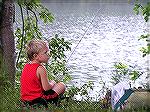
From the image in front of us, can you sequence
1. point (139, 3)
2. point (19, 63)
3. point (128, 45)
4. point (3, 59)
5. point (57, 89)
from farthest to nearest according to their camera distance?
point (128, 45) < point (19, 63) < point (3, 59) < point (139, 3) < point (57, 89)

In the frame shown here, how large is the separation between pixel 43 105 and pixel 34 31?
363cm

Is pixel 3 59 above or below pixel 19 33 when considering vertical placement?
below

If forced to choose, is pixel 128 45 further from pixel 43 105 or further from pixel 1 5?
pixel 43 105

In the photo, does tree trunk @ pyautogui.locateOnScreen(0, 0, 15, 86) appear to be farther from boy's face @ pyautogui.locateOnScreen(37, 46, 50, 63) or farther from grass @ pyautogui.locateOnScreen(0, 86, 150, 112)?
boy's face @ pyautogui.locateOnScreen(37, 46, 50, 63)

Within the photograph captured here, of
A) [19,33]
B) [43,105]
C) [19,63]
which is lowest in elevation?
[43,105]

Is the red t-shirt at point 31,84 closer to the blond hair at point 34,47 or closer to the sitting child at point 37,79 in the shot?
the sitting child at point 37,79

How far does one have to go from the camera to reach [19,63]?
7.12 m

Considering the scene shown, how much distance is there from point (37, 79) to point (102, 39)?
13.6m

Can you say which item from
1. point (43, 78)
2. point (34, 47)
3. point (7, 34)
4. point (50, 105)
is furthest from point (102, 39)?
point (50, 105)

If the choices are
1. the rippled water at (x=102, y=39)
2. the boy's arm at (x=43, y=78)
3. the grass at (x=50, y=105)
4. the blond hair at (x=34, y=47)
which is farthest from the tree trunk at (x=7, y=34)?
the rippled water at (x=102, y=39)

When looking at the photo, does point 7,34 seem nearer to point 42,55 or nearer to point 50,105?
point 42,55

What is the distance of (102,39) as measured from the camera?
1750cm

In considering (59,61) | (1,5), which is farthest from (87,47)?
(1,5)

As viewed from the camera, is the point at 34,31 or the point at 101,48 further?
the point at 101,48
